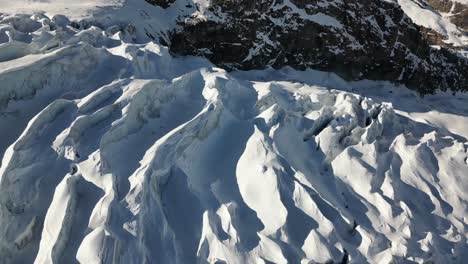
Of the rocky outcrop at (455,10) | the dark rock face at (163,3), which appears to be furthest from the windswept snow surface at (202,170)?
the rocky outcrop at (455,10)

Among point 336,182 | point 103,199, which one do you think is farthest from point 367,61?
point 103,199

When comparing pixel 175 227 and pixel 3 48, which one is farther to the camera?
pixel 3 48

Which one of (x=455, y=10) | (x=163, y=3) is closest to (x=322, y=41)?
(x=163, y=3)

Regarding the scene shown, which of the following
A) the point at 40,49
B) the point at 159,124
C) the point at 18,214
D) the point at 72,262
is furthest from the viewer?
the point at 40,49

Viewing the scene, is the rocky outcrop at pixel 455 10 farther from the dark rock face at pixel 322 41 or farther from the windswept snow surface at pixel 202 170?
the windswept snow surface at pixel 202 170

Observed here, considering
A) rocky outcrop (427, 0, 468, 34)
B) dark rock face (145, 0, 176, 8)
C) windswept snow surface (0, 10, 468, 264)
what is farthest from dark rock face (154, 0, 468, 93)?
windswept snow surface (0, 10, 468, 264)

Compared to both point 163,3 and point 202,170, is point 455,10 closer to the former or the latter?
point 163,3

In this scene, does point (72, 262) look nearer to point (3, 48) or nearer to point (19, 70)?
point (19, 70)
